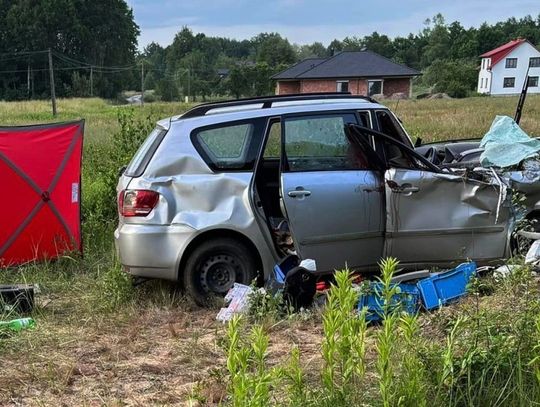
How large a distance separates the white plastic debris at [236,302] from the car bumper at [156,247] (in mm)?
578

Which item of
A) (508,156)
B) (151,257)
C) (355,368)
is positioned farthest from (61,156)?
(355,368)

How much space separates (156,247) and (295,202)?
4.30 ft

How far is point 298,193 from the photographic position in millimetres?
5062

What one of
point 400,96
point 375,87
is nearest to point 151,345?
point 375,87

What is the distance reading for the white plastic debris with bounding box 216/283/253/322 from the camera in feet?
15.2

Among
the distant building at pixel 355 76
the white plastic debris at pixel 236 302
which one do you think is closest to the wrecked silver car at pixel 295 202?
the white plastic debris at pixel 236 302

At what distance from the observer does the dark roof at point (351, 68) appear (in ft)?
187

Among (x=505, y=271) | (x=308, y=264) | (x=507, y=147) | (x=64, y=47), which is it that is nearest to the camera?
(x=505, y=271)

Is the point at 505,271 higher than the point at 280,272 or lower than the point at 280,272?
higher

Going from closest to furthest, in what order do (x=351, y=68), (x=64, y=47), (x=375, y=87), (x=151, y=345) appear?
(x=151, y=345)
(x=351, y=68)
(x=375, y=87)
(x=64, y=47)

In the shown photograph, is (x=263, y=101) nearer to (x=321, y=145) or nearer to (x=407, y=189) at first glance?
(x=321, y=145)

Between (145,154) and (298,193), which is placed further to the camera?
(145,154)

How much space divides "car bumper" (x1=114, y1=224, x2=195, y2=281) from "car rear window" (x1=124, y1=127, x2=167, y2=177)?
0.54 meters

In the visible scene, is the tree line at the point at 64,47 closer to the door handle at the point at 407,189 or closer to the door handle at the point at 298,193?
the door handle at the point at 298,193
